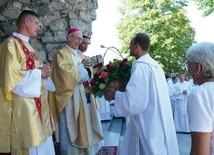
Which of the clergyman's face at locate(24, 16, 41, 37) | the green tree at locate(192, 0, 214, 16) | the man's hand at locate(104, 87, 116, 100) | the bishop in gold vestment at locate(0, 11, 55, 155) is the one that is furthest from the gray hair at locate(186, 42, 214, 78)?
the green tree at locate(192, 0, 214, 16)

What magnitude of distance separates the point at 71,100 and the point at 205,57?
3.39 metres

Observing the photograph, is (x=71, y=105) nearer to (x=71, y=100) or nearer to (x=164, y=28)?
(x=71, y=100)

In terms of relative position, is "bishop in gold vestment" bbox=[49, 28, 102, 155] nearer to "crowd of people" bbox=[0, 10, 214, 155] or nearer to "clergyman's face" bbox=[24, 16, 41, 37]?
"crowd of people" bbox=[0, 10, 214, 155]

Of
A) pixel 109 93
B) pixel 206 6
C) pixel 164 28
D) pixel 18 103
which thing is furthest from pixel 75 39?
pixel 164 28

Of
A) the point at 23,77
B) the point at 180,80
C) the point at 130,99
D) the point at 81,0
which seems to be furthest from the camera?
the point at 180,80

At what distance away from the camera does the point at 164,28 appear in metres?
28.3

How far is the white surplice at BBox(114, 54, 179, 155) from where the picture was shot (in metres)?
3.13

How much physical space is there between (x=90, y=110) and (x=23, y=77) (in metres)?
1.82

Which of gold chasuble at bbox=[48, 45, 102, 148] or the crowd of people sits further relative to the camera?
gold chasuble at bbox=[48, 45, 102, 148]

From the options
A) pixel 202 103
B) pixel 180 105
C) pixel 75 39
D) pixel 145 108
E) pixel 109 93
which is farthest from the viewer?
pixel 180 105

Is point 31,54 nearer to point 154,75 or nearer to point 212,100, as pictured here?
point 154,75

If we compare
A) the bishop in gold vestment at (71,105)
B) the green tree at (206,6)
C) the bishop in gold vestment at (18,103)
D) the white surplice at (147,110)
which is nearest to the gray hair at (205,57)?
the white surplice at (147,110)

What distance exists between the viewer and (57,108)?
209 inches

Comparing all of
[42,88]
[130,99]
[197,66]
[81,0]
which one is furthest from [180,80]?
[197,66]
